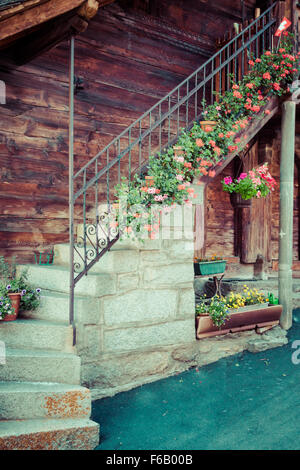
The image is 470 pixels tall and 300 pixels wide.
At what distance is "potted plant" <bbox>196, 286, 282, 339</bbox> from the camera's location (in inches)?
172

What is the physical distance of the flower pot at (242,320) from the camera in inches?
170

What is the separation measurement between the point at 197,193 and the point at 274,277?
12.0 ft

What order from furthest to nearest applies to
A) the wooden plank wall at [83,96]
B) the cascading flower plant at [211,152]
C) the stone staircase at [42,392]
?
1. the wooden plank wall at [83,96]
2. the cascading flower plant at [211,152]
3. the stone staircase at [42,392]

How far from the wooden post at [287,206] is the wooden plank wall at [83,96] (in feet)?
6.57

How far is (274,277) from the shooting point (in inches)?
289

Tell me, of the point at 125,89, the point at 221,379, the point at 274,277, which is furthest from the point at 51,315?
the point at 274,277

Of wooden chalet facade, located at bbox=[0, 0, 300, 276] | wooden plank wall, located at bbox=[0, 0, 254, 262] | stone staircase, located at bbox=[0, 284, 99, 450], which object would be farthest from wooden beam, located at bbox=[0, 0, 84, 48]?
stone staircase, located at bbox=[0, 284, 99, 450]

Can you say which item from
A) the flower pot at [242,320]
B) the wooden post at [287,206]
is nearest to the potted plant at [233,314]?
the flower pot at [242,320]

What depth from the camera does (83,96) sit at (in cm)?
540

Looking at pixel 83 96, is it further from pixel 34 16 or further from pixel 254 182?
pixel 254 182

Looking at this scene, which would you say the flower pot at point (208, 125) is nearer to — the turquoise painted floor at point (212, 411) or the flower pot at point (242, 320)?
the flower pot at point (242, 320)

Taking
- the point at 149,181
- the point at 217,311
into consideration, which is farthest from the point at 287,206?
the point at 149,181

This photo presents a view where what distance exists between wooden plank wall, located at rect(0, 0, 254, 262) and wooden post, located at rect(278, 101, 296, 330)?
200 cm

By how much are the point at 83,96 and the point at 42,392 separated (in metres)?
4.05
